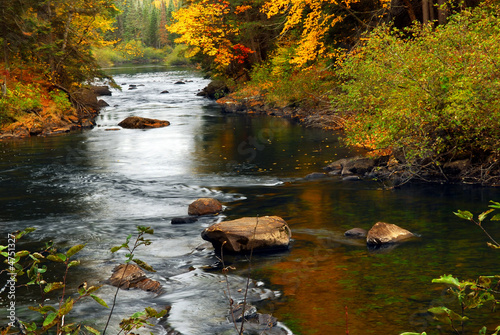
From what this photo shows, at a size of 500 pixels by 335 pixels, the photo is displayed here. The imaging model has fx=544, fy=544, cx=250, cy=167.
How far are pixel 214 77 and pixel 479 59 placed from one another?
33081 millimetres

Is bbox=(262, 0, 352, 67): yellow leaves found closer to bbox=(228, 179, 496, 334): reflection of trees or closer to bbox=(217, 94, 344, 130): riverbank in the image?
bbox=(217, 94, 344, 130): riverbank

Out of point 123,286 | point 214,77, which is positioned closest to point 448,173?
point 123,286

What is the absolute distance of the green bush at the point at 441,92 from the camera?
1310cm

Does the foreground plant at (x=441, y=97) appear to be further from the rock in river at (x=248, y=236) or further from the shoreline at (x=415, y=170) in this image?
the rock in river at (x=248, y=236)

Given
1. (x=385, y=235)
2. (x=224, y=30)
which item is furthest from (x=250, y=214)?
(x=224, y=30)

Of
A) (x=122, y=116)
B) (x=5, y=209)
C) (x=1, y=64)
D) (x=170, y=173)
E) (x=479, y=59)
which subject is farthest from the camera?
(x=122, y=116)

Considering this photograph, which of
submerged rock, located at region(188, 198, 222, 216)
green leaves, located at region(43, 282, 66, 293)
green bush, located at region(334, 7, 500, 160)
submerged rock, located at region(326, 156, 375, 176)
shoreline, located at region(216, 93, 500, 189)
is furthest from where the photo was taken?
submerged rock, located at region(326, 156, 375, 176)

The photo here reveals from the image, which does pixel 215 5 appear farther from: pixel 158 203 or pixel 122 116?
pixel 158 203

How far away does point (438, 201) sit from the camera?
13.4 meters

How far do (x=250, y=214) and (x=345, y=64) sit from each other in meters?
6.88

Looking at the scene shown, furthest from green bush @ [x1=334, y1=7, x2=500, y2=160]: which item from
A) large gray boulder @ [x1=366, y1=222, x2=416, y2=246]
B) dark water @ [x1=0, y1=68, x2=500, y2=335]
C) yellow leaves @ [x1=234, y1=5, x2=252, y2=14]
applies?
yellow leaves @ [x1=234, y1=5, x2=252, y2=14]

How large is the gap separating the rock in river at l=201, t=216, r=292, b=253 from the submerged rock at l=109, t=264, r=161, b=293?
1.69m

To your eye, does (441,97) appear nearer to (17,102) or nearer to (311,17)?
(311,17)

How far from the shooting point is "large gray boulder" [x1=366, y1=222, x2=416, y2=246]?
10.4 metres
